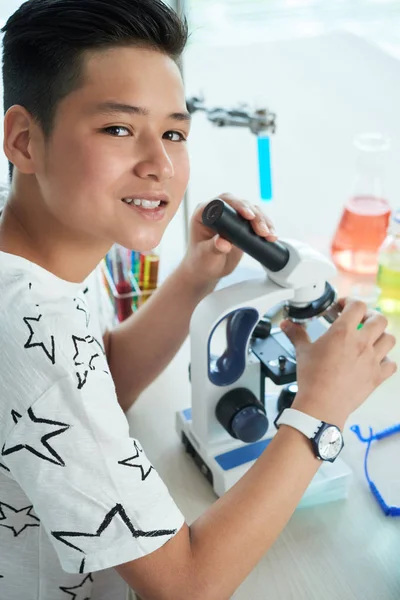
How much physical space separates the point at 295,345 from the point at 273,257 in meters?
0.13

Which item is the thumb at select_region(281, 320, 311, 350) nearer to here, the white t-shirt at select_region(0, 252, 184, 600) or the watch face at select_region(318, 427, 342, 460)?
the watch face at select_region(318, 427, 342, 460)

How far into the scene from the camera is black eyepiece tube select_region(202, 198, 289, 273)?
0.79 metres

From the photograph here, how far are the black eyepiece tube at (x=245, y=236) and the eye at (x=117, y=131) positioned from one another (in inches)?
6.2

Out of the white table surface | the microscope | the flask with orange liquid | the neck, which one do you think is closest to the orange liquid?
the flask with orange liquid

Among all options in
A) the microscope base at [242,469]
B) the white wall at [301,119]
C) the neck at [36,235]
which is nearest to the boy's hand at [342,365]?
the microscope base at [242,469]

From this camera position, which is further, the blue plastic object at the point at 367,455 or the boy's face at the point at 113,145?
the blue plastic object at the point at 367,455

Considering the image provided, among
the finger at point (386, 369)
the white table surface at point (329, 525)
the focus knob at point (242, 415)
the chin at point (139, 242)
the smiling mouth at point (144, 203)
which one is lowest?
the white table surface at point (329, 525)

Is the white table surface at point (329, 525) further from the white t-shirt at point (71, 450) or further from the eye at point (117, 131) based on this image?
the eye at point (117, 131)

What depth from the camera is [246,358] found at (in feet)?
2.77

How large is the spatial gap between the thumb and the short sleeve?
314 mm

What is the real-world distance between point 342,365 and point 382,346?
0.28ft

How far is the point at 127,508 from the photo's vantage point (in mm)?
606

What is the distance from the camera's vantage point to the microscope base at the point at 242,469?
805 millimetres

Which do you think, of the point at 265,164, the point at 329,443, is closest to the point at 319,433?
the point at 329,443
